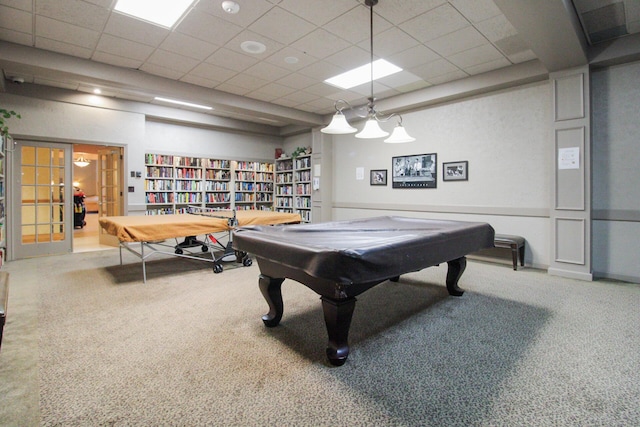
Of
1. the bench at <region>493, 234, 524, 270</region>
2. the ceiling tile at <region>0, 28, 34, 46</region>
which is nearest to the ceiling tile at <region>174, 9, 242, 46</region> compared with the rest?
the ceiling tile at <region>0, 28, 34, 46</region>

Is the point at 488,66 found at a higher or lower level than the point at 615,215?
higher

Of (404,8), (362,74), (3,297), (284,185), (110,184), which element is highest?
(362,74)

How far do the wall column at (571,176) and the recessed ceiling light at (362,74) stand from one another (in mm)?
1983

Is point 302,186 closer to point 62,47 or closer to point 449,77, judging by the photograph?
point 449,77

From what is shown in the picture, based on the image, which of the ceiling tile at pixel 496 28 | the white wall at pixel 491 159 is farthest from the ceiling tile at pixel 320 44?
the white wall at pixel 491 159

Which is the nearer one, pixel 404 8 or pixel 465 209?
pixel 404 8

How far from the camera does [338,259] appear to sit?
5.19 ft

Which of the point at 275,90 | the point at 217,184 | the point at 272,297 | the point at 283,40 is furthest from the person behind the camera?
the point at 217,184

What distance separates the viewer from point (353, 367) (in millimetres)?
1848

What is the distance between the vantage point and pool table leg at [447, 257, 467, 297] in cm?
312

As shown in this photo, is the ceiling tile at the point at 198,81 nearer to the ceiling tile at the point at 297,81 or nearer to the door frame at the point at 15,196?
the ceiling tile at the point at 297,81

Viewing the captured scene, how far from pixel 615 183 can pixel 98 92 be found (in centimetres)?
758

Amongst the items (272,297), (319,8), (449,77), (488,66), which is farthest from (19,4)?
(488,66)

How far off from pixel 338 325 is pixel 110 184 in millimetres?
6215
